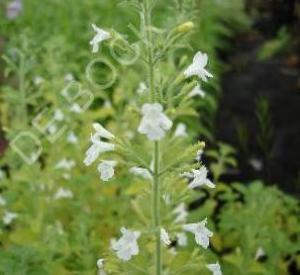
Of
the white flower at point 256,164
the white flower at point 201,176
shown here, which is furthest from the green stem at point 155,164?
the white flower at point 256,164

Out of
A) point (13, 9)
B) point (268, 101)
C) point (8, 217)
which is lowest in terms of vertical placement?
point (8, 217)

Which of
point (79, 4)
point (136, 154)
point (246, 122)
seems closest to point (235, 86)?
point (246, 122)

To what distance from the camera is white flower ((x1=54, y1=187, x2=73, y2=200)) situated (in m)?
3.01

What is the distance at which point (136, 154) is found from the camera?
1.87 m

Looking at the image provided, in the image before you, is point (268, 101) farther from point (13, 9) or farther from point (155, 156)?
point (155, 156)

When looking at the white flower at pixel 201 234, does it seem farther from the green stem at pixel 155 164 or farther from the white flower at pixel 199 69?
the white flower at pixel 199 69

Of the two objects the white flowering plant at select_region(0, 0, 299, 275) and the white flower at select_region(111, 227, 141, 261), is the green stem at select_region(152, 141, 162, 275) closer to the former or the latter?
the white flowering plant at select_region(0, 0, 299, 275)

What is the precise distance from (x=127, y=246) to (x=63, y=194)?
4.17ft

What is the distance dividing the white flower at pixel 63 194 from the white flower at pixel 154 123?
1.44 meters

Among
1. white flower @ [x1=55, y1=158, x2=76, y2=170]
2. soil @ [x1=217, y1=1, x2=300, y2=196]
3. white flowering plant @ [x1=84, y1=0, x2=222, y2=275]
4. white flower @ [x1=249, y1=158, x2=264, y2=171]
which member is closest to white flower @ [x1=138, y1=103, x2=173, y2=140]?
white flowering plant @ [x1=84, y1=0, x2=222, y2=275]

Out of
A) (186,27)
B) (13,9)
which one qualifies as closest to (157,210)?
(186,27)

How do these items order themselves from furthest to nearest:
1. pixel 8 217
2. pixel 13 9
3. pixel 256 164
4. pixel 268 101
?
1. pixel 268 101
2. pixel 13 9
3. pixel 256 164
4. pixel 8 217

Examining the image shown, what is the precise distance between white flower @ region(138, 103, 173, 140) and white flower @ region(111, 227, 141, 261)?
30cm

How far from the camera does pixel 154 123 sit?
5.28 feet
